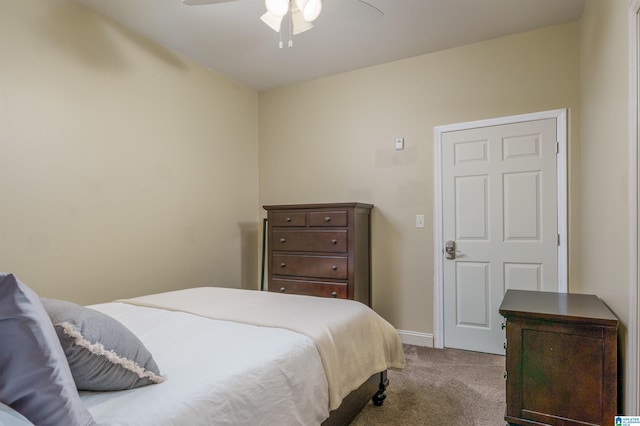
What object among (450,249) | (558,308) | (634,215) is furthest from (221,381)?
(450,249)

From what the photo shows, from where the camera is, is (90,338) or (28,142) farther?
(28,142)

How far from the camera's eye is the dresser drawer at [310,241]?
130 inches

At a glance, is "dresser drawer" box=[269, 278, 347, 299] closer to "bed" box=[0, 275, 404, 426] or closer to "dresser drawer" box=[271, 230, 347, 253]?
"dresser drawer" box=[271, 230, 347, 253]

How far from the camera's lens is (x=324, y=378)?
147 cm

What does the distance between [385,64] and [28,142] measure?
3007 mm

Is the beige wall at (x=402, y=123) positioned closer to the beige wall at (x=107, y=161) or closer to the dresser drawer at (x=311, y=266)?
the dresser drawer at (x=311, y=266)

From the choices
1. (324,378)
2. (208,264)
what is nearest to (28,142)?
(208,264)

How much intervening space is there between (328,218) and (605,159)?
6.64 feet

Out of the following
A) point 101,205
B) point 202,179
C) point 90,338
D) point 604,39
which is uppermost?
point 604,39

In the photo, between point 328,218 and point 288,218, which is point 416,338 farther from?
point 288,218

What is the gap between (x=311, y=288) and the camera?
11.2 ft

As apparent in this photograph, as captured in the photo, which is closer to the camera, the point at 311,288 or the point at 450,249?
the point at 450,249

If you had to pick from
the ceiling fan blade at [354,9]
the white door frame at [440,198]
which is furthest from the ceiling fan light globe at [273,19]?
the white door frame at [440,198]

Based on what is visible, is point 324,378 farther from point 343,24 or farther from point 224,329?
point 343,24
